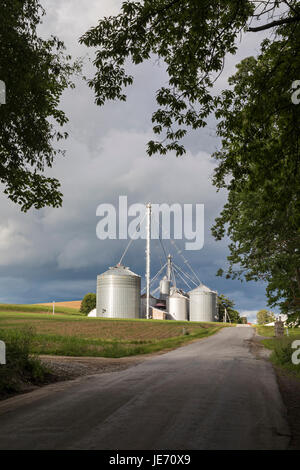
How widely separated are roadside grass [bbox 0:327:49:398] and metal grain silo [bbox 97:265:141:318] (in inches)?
2510

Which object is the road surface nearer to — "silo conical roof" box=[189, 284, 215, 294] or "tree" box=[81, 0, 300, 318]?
"tree" box=[81, 0, 300, 318]

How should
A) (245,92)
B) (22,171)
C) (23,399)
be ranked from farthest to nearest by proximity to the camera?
(22,171), (245,92), (23,399)

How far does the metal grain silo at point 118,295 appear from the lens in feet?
246

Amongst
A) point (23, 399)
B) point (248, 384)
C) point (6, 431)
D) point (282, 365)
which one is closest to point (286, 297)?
point (282, 365)

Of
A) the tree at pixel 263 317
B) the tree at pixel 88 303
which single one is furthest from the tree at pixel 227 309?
the tree at pixel 88 303

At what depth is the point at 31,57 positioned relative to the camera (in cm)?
957

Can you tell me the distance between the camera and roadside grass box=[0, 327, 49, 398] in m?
8.81

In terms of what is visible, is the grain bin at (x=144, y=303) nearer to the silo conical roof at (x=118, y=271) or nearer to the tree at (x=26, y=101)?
the silo conical roof at (x=118, y=271)

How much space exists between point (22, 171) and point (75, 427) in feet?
30.6

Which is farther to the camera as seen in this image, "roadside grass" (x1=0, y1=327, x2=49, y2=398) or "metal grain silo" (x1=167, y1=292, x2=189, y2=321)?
"metal grain silo" (x1=167, y1=292, x2=189, y2=321)

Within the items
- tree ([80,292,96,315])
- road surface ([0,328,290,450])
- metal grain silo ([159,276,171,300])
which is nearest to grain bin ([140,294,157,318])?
metal grain silo ([159,276,171,300])

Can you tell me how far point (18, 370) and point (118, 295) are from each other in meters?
65.9

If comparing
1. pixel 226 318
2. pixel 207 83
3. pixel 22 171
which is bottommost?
pixel 226 318

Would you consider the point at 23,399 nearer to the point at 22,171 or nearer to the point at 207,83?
the point at 22,171
